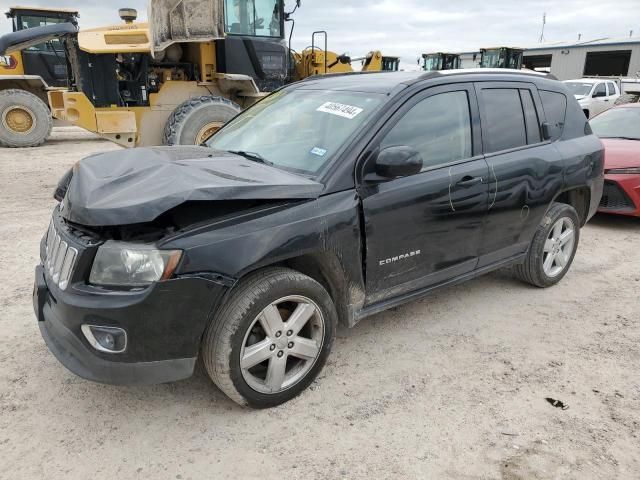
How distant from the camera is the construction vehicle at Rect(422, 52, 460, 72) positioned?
23859mm

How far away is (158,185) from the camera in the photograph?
2469mm

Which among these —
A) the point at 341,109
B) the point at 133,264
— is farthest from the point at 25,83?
the point at 133,264

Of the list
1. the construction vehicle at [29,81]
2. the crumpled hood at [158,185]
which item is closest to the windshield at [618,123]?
the crumpled hood at [158,185]

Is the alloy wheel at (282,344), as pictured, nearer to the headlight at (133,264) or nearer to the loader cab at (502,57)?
the headlight at (133,264)

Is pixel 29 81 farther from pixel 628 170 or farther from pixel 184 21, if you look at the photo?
pixel 628 170

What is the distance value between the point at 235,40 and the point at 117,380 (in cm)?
728

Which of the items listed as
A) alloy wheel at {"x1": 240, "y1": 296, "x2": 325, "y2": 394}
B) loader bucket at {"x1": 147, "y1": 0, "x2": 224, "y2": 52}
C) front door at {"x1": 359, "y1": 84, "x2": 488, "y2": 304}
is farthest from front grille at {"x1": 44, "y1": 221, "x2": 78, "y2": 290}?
loader bucket at {"x1": 147, "y1": 0, "x2": 224, "y2": 52}

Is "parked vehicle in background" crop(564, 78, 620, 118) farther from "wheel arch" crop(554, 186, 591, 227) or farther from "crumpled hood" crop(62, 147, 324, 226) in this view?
"crumpled hood" crop(62, 147, 324, 226)

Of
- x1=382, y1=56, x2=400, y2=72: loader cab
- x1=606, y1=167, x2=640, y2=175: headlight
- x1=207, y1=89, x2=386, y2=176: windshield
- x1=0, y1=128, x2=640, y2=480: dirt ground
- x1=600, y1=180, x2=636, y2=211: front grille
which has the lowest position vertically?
x1=0, y1=128, x2=640, y2=480: dirt ground

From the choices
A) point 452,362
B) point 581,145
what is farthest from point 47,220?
point 581,145

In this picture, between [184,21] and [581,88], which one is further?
[581,88]

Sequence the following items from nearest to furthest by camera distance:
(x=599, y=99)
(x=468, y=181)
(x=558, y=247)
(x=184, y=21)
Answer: (x=468, y=181), (x=558, y=247), (x=184, y=21), (x=599, y=99)

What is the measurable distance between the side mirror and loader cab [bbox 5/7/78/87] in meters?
12.2

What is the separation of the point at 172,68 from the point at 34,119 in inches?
221
